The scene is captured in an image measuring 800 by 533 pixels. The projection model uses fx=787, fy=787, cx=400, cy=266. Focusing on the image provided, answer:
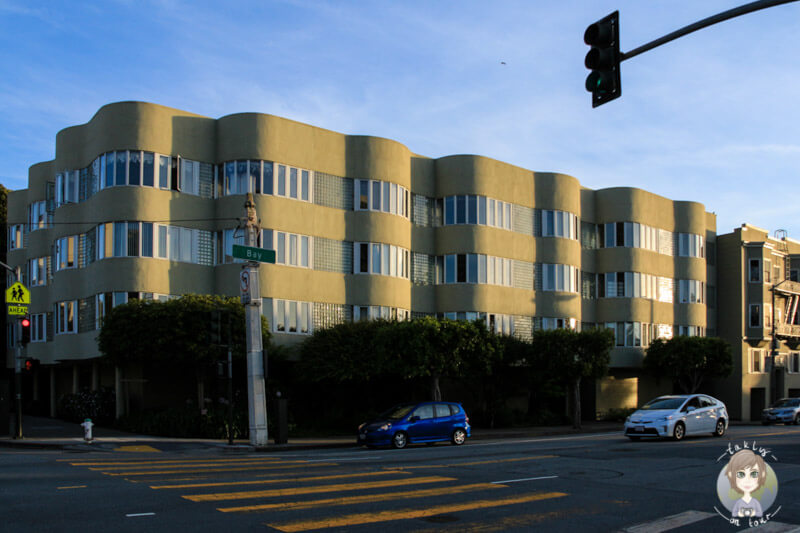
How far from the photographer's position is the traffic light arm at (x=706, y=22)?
9577mm

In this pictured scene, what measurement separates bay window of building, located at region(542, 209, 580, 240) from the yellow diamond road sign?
89.5ft

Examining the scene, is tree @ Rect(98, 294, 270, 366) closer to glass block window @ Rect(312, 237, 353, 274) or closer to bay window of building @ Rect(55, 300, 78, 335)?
bay window of building @ Rect(55, 300, 78, 335)

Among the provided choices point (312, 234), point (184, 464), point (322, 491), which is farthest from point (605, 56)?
point (312, 234)

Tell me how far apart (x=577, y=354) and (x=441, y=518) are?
92.1 ft

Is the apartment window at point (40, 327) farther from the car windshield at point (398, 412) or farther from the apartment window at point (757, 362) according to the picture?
the apartment window at point (757, 362)

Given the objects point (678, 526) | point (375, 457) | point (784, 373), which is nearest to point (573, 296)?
point (784, 373)

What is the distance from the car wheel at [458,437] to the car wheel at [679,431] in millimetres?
6887

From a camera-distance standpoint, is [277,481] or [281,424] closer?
[277,481]

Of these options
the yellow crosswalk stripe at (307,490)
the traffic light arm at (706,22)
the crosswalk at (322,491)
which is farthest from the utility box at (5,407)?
the traffic light arm at (706,22)

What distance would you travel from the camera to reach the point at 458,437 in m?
27.0

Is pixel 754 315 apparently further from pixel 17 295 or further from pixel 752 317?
pixel 17 295

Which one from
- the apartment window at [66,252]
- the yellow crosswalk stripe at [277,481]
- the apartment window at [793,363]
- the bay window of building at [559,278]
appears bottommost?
the apartment window at [793,363]

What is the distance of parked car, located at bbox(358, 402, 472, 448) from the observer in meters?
25.0

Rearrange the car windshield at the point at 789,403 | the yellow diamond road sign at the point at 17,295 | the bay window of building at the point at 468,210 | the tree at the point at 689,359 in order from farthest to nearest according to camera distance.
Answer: the tree at the point at 689,359 < the car windshield at the point at 789,403 < the bay window of building at the point at 468,210 < the yellow diamond road sign at the point at 17,295
